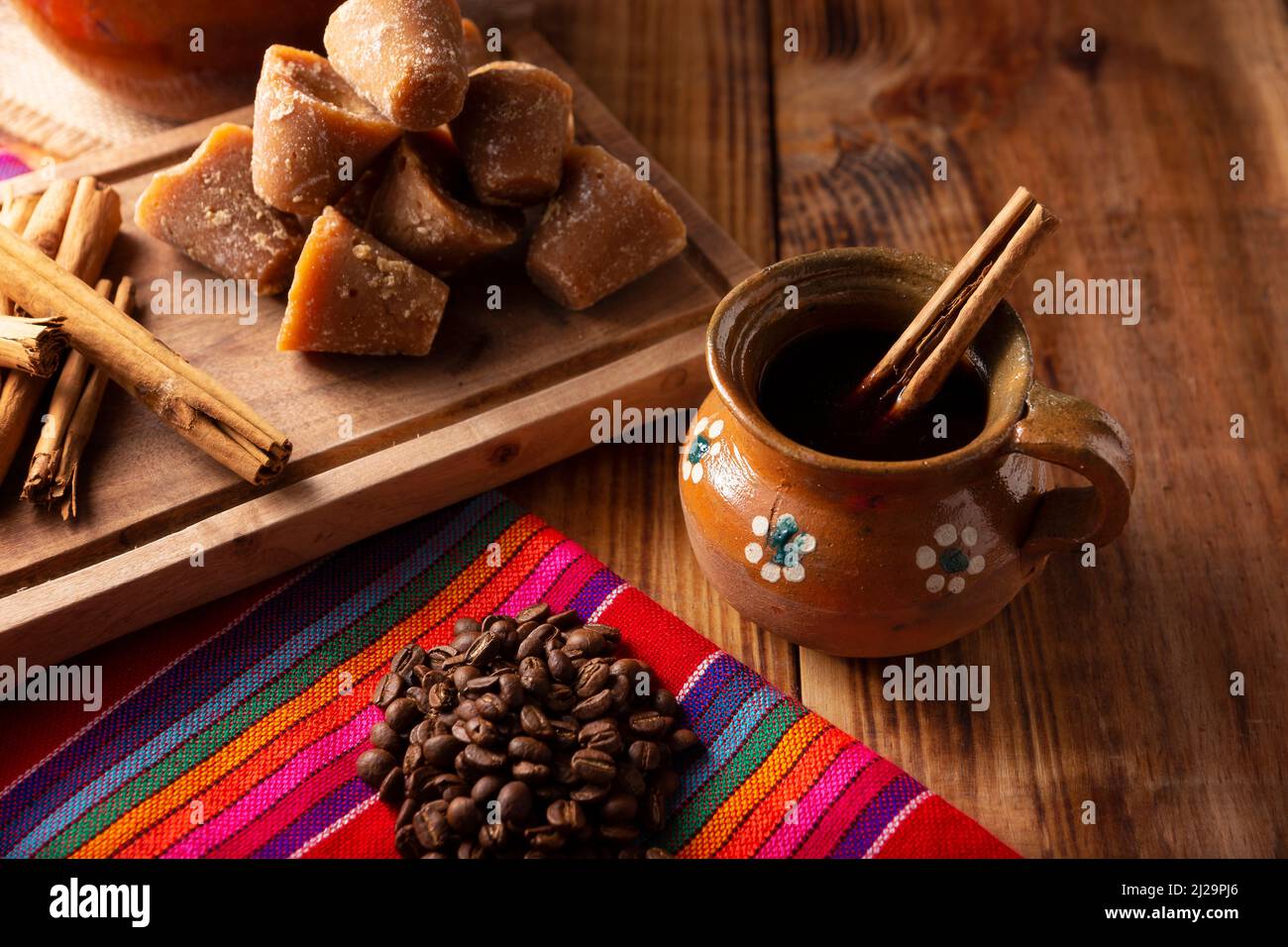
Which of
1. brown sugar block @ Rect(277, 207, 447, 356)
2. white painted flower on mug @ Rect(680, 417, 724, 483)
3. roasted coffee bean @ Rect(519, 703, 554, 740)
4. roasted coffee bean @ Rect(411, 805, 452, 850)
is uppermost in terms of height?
brown sugar block @ Rect(277, 207, 447, 356)

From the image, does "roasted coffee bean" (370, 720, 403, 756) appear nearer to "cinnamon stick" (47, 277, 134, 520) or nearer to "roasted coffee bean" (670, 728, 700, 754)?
"roasted coffee bean" (670, 728, 700, 754)

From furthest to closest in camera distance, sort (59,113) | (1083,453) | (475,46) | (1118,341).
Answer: (59,113), (475,46), (1118,341), (1083,453)

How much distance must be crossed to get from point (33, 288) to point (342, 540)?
547mm

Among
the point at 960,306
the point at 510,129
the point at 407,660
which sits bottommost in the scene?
the point at 407,660

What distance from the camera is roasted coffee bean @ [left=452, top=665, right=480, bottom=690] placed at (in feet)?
4.97

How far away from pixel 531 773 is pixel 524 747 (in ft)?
0.10

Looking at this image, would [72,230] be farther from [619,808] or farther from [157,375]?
[619,808]

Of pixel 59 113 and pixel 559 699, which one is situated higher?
pixel 59 113

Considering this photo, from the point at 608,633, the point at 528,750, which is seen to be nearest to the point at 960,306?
the point at 608,633

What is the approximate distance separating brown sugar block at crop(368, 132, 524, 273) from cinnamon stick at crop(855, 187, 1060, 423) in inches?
24.8

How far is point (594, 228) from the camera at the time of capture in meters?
1.82

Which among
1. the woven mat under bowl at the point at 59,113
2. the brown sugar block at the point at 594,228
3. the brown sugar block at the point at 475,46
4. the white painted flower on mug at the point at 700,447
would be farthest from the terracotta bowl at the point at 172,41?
the white painted flower on mug at the point at 700,447

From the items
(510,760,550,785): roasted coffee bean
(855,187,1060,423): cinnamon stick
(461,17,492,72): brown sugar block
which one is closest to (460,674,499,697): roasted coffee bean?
(510,760,550,785): roasted coffee bean
